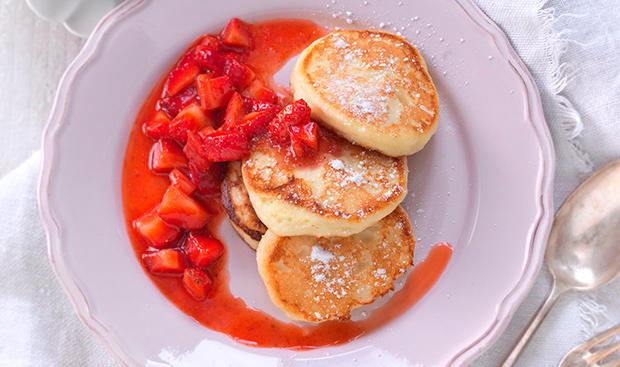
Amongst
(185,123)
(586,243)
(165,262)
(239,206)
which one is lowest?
(586,243)

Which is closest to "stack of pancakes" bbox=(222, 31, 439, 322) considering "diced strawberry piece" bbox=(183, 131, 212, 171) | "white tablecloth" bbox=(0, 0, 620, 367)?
"diced strawberry piece" bbox=(183, 131, 212, 171)

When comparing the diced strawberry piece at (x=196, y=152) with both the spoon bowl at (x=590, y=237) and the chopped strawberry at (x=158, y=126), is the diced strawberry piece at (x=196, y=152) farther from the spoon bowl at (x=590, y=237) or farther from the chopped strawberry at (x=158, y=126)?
the spoon bowl at (x=590, y=237)

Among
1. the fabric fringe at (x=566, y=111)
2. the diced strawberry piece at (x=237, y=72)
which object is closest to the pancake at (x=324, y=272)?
the diced strawberry piece at (x=237, y=72)

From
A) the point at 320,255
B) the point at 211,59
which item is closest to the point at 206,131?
the point at 211,59

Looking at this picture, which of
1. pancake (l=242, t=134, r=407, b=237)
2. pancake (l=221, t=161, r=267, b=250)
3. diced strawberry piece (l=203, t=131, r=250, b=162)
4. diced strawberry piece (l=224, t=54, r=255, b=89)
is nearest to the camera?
pancake (l=242, t=134, r=407, b=237)

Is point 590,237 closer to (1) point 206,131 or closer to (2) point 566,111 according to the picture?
(2) point 566,111

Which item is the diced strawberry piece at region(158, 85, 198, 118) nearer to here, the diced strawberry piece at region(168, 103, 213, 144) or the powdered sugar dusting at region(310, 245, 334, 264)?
the diced strawberry piece at region(168, 103, 213, 144)

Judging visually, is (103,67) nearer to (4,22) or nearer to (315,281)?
(4,22)
